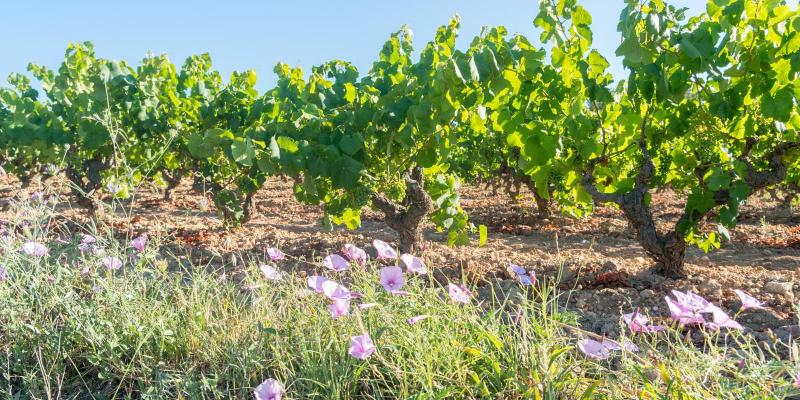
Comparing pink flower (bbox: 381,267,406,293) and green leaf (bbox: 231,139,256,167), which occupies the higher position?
green leaf (bbox: 231,139,256,167)

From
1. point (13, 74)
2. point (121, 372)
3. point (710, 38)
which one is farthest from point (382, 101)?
point (13, 74)

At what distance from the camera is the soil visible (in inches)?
116

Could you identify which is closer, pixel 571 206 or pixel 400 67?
pixel 400 67

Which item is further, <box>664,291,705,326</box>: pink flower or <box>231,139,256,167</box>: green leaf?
<box>231,139,256,167</box>: green leaf

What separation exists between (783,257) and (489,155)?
14.4 feet

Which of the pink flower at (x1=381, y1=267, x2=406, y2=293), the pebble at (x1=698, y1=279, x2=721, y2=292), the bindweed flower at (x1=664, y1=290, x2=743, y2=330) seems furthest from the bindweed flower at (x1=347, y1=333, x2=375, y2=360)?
the pebble at (x1=698, y1=279, x2=721, y2=292)

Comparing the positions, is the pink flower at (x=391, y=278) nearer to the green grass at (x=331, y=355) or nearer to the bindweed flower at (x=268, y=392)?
the green grass at (x=331, y=355)

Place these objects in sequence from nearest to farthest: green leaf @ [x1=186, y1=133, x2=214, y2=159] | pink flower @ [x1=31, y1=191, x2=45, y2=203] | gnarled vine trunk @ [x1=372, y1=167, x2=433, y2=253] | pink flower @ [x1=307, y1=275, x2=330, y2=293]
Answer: pink flower @ [x1=307, y1=275, x2=330, y2=293], pink flower @ [x1=31, y1=191, x2=45, y2=203], green leaf @ [x1=186, y1=133, x2=214, y2=159], gnarled vine trunk @ [x1=372, y1=167, x2=433, y2=253]

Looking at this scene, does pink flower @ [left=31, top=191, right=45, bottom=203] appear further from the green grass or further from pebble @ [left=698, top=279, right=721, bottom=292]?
pebble @ [left=698, top=279, right=721, bottom=292]

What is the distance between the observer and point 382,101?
3186 millimetres

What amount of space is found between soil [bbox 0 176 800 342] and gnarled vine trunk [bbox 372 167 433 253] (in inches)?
7.4

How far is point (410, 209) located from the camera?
13.7 ft

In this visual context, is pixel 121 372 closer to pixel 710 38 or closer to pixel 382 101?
pixel 382 101

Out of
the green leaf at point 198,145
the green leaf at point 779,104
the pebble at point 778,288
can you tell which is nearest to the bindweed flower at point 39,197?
the green leaf at point 198,145
